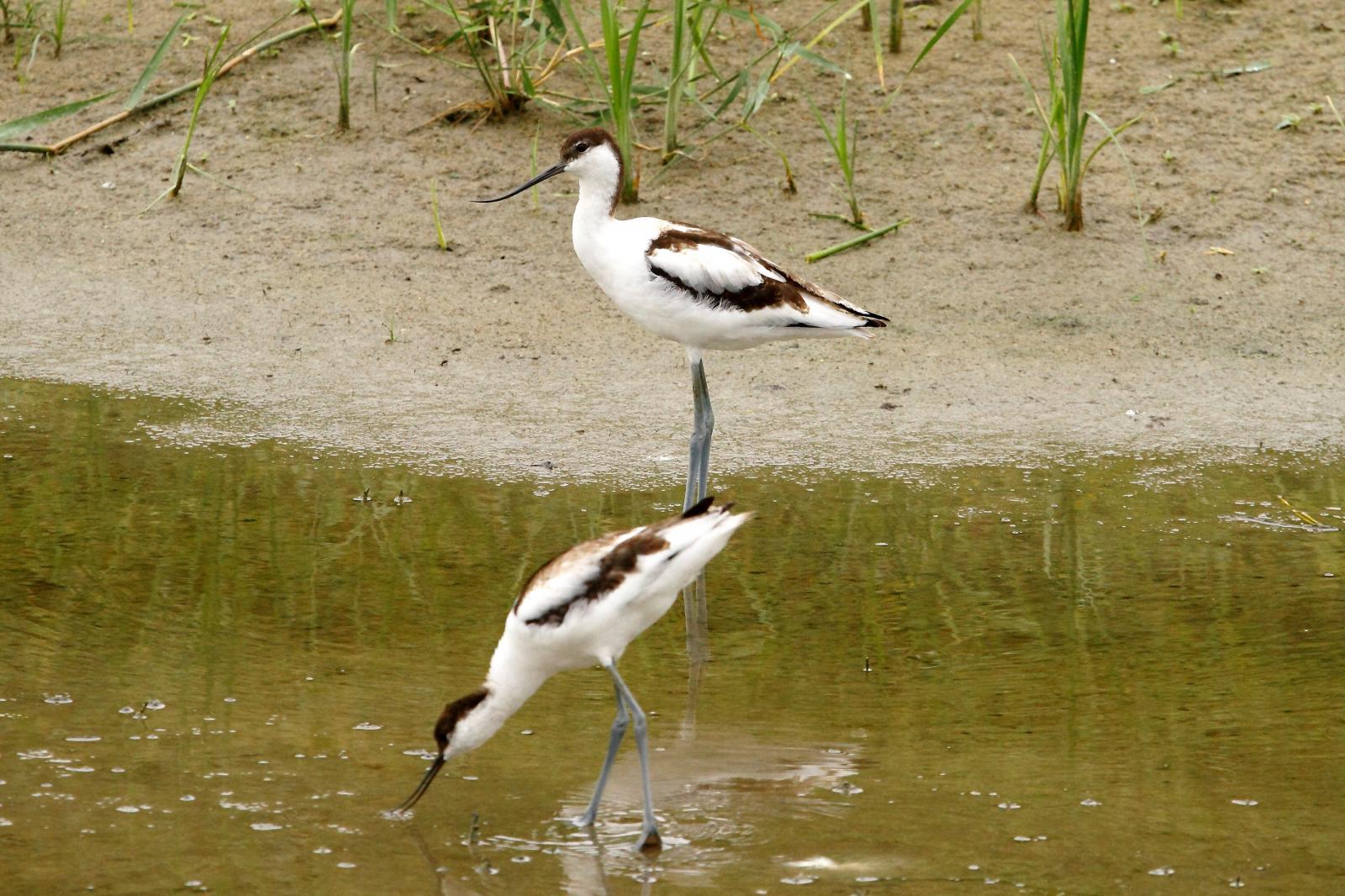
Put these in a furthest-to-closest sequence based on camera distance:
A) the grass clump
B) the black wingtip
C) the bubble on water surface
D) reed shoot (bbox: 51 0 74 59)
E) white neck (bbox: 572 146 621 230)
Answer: reed shoot (bbox: 51 0 74 59)
the grass clump
white neck (bbox: 572 146 621 230)
the black wingtip
the bubble on water surface

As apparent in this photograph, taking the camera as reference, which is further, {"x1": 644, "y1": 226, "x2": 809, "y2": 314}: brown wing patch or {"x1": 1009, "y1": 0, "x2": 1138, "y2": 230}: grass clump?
{"x1": 1009, "y1": 0, "x2": 1138, "y2": 230}: grass clump

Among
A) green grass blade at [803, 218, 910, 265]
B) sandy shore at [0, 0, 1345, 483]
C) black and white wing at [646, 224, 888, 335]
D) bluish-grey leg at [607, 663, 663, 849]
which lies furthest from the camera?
green grass blade at [803, 218, 910, 265]

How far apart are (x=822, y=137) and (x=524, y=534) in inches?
145

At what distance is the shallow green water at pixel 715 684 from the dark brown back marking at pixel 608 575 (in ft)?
1.48

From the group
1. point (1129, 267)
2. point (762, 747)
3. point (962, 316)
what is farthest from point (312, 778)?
point (1129, 267)

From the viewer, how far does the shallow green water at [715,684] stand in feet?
11.9

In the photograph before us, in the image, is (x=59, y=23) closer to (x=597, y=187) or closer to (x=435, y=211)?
(x=435, y=211)

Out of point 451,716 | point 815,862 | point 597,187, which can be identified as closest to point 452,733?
point 451,716

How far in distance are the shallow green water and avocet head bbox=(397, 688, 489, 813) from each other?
0.22 feet

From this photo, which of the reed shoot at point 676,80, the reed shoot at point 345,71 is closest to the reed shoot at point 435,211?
the reed shoot at point 345,71

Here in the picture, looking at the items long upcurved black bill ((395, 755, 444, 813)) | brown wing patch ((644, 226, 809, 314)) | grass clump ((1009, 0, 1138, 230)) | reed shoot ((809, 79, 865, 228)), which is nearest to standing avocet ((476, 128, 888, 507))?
brown wing patch ((644, 226, 809, 314))

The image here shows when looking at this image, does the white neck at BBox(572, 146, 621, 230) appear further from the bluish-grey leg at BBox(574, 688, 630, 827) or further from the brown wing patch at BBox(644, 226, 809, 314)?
the bluish-grey leg at BBox(574, 688, 630, 827)

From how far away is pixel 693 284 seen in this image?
19.2 ft

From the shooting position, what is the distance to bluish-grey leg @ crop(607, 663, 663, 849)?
373 centimetres
